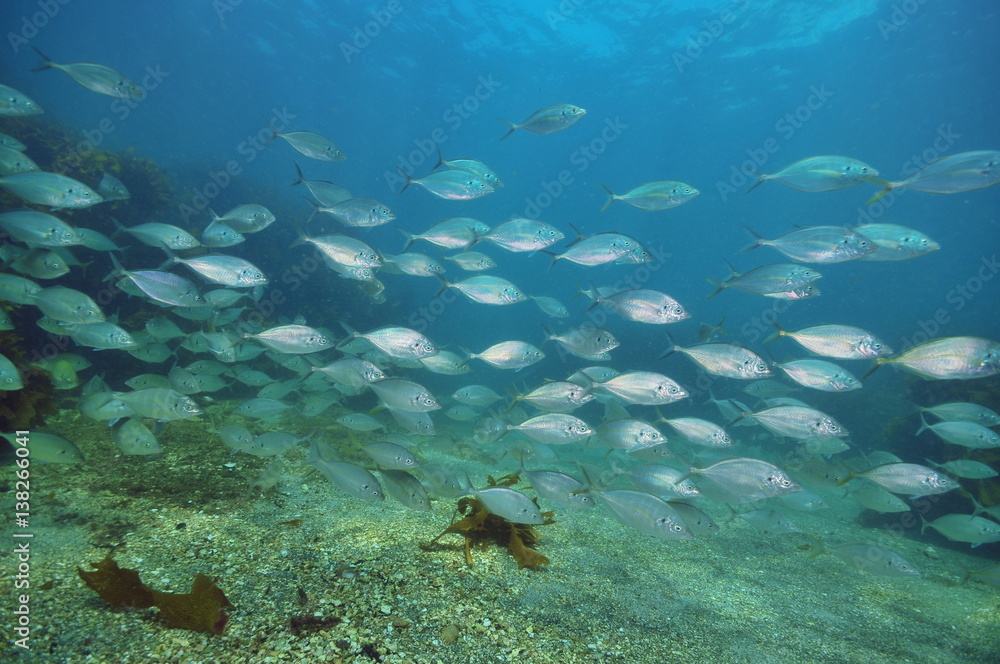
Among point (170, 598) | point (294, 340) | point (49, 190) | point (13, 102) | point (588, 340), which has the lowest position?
point (170, 598)

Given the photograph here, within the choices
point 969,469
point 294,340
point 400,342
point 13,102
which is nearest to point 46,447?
point 294,340

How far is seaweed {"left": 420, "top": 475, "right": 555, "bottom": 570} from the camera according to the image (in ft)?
10.7

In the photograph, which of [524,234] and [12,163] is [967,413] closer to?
[524,234]

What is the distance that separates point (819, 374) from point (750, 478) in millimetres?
1624

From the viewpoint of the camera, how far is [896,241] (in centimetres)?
445

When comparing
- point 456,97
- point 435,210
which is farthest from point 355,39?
point 435,210

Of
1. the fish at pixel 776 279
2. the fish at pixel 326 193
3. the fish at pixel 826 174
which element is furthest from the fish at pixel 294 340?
the fish at pixel 826 174

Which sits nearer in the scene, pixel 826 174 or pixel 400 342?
pixel 400 342

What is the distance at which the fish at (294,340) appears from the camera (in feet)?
14.1

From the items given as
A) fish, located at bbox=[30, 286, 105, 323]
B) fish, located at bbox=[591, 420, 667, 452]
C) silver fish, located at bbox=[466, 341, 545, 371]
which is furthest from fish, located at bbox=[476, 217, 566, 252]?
fish, located at bbox=[30, 286, 105, 323]

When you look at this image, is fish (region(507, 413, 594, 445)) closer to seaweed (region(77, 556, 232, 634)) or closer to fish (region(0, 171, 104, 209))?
seaweed (region(77, 556, 232, 634))

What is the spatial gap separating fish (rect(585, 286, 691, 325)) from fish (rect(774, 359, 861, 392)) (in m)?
1.18

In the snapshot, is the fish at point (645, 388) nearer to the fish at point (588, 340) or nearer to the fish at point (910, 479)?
the fish at point (588, 340)

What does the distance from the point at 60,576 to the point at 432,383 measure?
13676 millimetres
